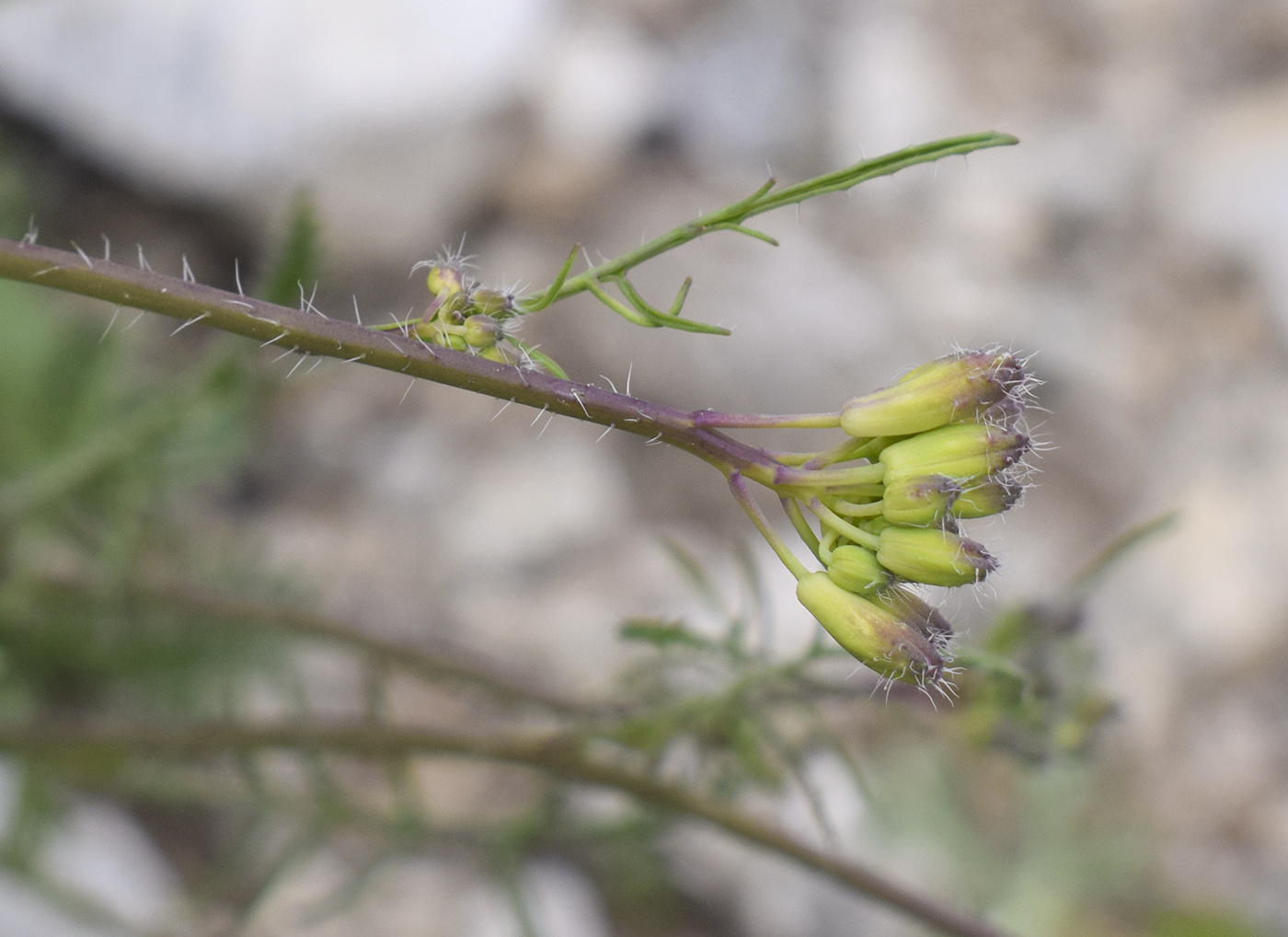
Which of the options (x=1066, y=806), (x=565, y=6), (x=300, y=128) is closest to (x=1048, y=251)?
(x=565, y=6)

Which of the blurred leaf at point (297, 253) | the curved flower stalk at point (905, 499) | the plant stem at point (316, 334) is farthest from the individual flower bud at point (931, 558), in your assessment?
the blurred leaf at point (297, 253)

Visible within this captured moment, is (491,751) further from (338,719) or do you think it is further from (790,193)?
(790,193)

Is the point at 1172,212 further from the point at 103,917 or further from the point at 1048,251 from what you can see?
the point at 103,917

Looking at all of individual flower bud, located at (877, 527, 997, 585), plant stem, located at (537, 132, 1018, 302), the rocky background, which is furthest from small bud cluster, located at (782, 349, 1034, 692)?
the rocky background

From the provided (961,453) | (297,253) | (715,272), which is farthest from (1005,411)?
(715,272)

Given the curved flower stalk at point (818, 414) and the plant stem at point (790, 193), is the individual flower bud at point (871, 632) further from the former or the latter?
the plant stem at point (790, 193)
